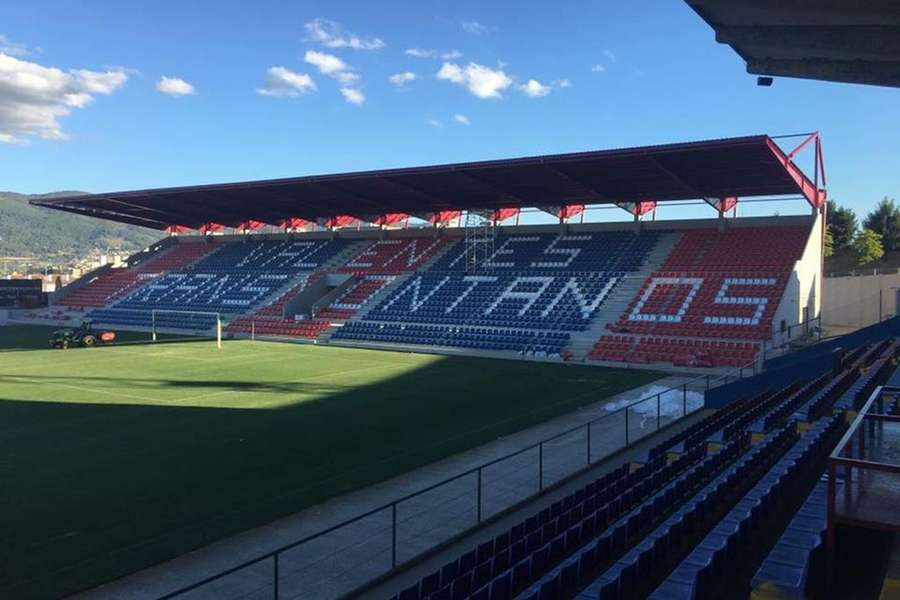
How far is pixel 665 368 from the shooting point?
30.6 m

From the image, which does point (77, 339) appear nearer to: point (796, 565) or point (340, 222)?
point (340, 222)

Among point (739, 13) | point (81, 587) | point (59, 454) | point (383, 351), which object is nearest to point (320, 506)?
point (81, 587)

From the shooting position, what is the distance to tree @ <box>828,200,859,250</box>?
225 feet

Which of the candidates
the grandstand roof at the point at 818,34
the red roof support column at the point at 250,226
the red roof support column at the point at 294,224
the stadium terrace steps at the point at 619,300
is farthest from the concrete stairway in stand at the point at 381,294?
the grandstand roof at the point at 818,34

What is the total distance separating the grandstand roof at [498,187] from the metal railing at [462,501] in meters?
18.7

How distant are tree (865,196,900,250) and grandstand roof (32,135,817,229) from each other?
33.9m

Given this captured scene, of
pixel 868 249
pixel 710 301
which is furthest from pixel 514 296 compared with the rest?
pixel 868 249

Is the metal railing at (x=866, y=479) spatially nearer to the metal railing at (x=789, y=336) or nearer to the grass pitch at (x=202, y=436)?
the grass pitch at (x=202, y=436)

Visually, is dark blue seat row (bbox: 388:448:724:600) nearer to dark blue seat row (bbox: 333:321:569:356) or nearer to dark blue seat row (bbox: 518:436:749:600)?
dark blue seat row (bbox: 518:436:749:600)

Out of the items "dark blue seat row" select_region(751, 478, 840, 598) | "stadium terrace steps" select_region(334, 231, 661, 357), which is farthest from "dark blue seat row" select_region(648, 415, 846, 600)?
"stadium terrace steps" select_region(334, 231, 661, 357)

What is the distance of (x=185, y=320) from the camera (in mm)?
49719

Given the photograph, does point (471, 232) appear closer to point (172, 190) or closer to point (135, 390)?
point (172, 190)

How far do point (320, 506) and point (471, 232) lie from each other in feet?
136

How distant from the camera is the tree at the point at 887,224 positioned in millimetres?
65812
